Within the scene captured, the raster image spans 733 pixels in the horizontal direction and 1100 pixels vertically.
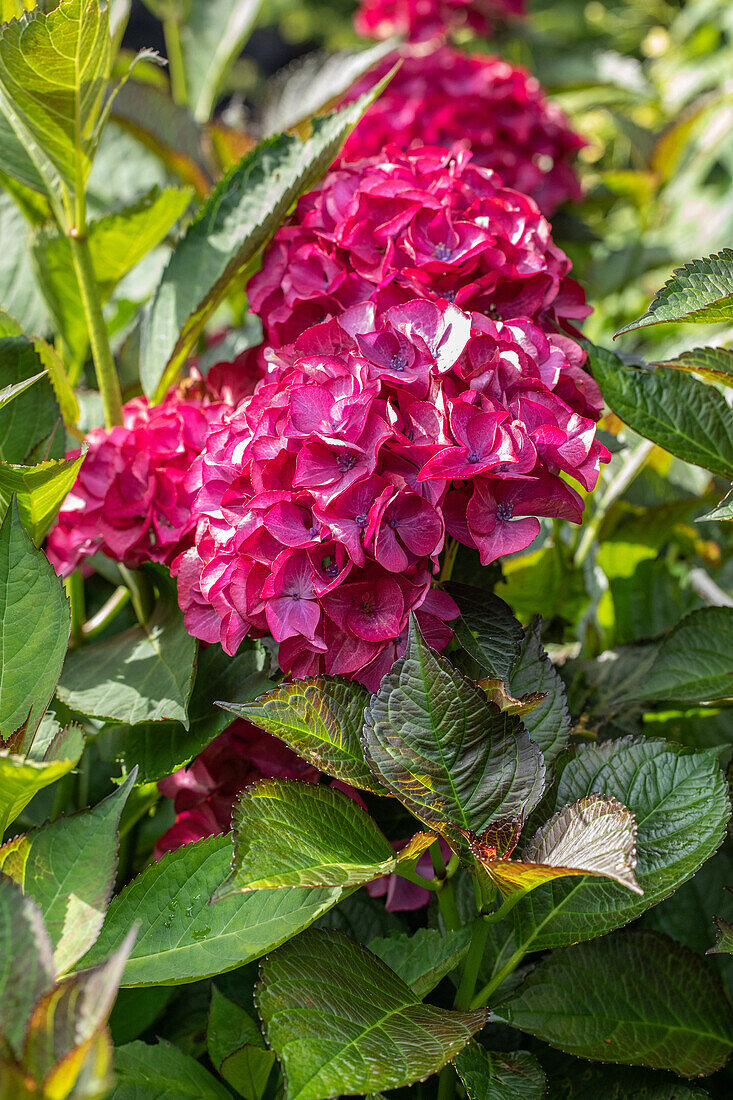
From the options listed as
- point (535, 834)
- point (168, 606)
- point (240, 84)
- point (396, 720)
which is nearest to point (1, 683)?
point (168, 606)

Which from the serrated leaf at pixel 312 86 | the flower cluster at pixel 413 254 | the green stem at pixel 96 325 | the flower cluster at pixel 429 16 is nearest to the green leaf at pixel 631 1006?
the flower cluster at pixel 413 254

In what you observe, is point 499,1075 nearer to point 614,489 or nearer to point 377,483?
point 377,483

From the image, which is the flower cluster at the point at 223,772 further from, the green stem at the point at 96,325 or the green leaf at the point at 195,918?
the green stem at the point at 96,325

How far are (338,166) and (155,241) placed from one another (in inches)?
8.2

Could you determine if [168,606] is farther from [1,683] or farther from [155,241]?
[155,241]

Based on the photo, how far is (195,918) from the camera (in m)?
0.59

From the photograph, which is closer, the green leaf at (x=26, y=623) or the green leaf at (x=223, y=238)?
the green leaf at (x=26, y=623)

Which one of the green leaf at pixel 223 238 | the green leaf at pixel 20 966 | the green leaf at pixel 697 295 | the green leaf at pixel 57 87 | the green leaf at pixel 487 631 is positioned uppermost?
the green leaf at pixel 57 87

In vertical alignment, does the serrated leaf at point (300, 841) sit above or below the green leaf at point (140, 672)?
below

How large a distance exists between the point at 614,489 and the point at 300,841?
0.61 meters

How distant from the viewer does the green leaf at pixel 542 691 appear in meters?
0.66


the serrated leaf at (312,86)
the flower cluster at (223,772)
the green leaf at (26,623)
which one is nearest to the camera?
the green leaf at (26,623)

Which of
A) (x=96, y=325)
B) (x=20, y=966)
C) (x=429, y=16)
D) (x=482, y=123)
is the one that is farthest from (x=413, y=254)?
(x=429, y=16)

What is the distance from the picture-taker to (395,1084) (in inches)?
19.3
